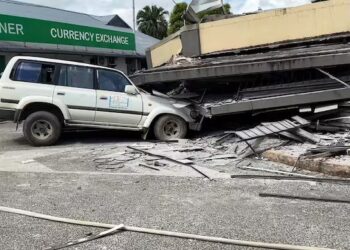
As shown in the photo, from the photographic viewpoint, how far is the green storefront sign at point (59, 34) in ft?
64.0

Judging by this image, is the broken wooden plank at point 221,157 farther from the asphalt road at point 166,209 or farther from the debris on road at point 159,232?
the debris on road at point 159,232

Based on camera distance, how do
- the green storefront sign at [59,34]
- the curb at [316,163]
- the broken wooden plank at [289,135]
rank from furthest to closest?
the green storefront sign at [59,34]
the broken wooden plank at [289,135]
the curb at [316,163]

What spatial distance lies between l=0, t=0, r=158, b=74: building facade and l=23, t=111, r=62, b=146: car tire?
973 cm

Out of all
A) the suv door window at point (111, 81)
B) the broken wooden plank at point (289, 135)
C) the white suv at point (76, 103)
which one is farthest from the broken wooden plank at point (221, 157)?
the suv door window at point (111, 81)

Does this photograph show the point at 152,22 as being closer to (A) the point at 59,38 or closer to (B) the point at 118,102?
(A) the point at 59,38

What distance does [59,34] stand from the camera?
22.2 meters

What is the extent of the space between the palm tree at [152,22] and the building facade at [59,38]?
116 ft

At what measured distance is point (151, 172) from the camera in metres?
7.91

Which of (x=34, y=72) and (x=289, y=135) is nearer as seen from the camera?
(x=289, y=135)

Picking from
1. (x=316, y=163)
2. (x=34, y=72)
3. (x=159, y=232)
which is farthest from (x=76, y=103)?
(x=159, y=232)

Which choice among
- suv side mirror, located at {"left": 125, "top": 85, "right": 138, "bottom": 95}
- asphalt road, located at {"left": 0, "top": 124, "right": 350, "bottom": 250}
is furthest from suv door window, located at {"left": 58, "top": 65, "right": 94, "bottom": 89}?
asphalt road, located at {"left": 0, "top": 124, "right": 350, "bottom": 250}

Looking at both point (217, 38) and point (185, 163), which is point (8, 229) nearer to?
point (185, 163)

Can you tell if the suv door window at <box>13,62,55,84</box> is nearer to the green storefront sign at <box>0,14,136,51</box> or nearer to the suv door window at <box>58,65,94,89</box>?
the suv door window at <box>58,65,94,89</box>

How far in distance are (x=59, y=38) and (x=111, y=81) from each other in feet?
40.0
